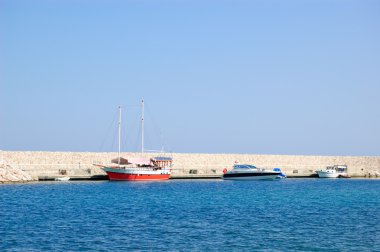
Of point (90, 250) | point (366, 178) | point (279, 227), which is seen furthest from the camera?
point (366, 178)

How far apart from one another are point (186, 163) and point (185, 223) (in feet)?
235

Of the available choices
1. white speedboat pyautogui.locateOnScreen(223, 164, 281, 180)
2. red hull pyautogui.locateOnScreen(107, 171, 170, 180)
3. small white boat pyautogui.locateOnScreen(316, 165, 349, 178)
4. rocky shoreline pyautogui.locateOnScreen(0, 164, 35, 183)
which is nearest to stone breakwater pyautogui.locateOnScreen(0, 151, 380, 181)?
rocky shoreline pyautogui.locateOnScreen(0, 164, 35, 183)

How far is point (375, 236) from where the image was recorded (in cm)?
3103

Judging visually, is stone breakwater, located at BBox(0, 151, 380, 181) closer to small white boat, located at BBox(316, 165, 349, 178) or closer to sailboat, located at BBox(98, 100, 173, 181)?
small white boat, located at BBox(316, 165, 349, 178)

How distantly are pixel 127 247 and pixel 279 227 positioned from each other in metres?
10.6

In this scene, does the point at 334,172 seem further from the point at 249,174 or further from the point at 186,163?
the point at 186,163

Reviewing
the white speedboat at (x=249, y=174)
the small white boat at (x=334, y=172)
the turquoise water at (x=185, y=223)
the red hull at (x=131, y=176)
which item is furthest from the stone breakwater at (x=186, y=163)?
the turquoise water at (x=185, y=223)

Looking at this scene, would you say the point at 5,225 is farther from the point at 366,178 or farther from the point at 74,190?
the point at 366,178

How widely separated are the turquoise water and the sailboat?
26227 millimetres

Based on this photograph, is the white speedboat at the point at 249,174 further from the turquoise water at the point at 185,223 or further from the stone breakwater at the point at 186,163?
the turquoise water at the point at 185,223

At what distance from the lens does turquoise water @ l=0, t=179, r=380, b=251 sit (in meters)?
28.5

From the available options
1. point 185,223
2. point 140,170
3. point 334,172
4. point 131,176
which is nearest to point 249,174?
point 140,170

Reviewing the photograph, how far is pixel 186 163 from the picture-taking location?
10744 cm

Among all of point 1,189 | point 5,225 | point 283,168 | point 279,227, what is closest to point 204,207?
point 279,227
